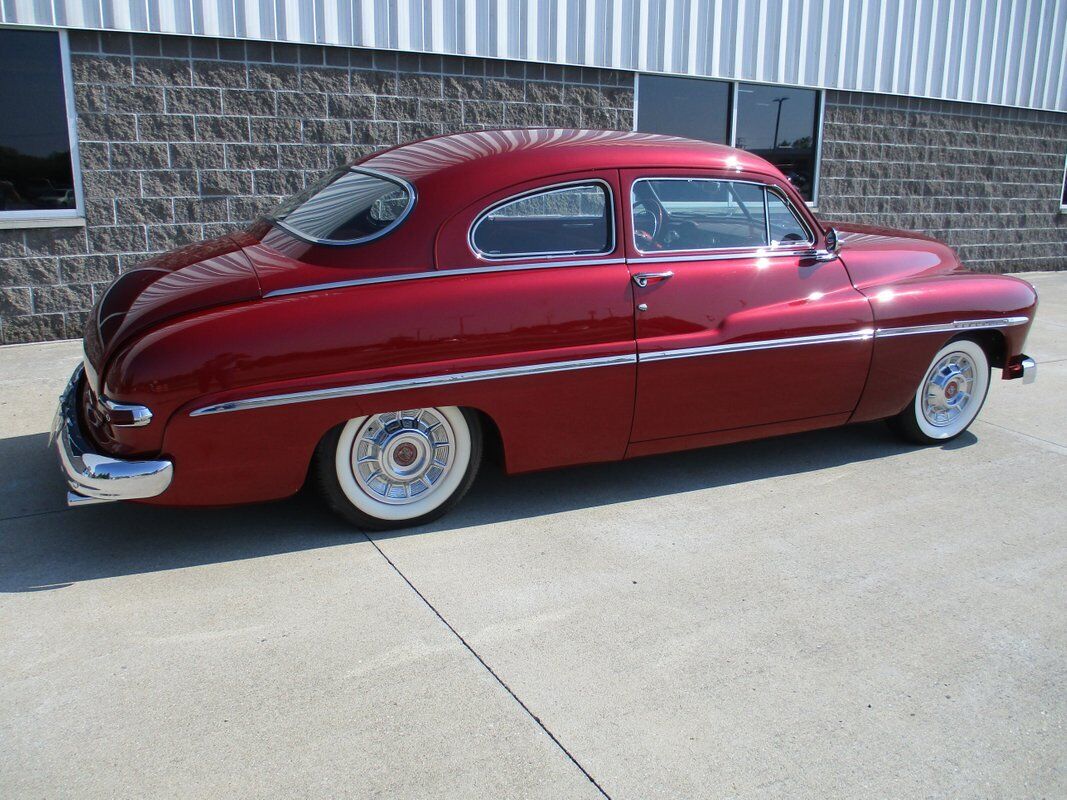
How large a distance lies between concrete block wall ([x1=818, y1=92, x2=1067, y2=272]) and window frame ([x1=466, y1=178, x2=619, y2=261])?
7337 millimetres

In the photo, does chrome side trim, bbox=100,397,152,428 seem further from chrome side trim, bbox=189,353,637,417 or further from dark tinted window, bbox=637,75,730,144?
dark tinted window, bbox=637,75,730,144

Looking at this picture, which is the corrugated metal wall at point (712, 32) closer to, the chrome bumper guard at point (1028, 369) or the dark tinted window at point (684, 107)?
the dark tinted window at point (684, 107)

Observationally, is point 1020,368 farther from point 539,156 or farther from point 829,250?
point 539,156

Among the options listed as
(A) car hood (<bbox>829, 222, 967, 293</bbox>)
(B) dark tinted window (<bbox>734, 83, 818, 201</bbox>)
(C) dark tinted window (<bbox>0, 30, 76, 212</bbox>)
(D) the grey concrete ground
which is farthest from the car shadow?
(B) dark tinted window (<bbox>734, 83, 818, 201</bbox>)

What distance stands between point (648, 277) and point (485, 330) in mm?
842

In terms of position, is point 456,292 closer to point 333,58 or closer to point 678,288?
point 678,288

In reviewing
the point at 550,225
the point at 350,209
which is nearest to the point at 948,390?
the point at 550,225

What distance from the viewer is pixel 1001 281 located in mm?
5383

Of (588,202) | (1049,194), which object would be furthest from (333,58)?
(1049,194)

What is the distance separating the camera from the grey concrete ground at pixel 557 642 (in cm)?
262

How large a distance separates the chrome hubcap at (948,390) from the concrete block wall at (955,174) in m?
5.90

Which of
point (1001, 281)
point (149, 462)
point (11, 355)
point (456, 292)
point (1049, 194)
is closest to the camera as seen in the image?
point (149, 462)

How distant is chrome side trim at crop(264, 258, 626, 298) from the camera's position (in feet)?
12.2

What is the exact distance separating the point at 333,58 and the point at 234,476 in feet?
16.7
